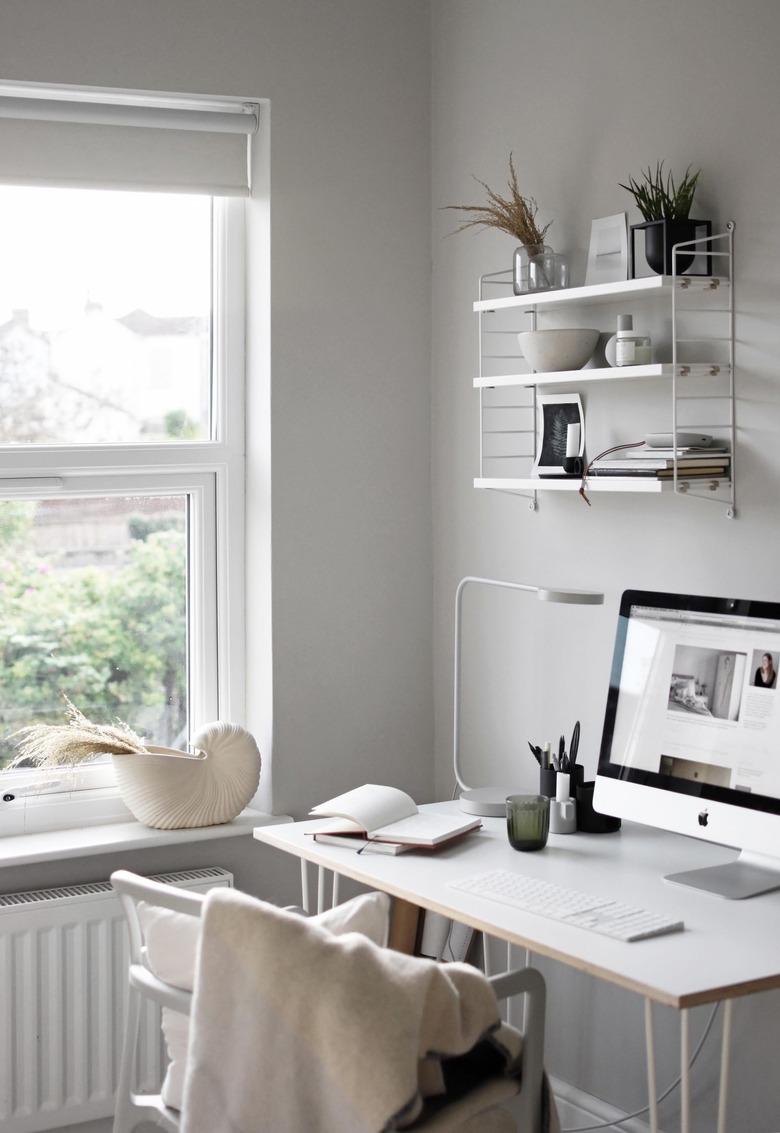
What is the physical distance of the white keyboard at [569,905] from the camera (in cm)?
186

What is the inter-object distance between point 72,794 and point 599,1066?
4.22 feet

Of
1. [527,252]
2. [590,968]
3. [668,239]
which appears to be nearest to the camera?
[590,968]

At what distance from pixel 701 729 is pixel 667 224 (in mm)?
881

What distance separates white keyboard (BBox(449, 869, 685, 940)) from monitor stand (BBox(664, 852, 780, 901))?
0.51 feet

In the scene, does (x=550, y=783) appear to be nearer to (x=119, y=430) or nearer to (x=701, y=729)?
(x=701, y=729)

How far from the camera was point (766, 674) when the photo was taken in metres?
2.08

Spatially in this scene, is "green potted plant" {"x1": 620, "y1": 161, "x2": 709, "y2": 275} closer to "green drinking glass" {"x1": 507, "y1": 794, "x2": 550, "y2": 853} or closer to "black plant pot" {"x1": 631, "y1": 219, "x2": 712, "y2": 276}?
"black plant pot" {"x1": 631, "y1": 219, "x2": 712, "y2": 276}

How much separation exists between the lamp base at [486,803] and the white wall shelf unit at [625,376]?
2.04 feet

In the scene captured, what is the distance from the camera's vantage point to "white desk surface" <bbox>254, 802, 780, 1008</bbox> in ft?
5.59

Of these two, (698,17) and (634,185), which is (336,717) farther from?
(698,17)

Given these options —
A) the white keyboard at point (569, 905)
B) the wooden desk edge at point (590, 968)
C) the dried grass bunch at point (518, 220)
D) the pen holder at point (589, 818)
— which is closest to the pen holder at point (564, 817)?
the pen holder at point (589, 818)

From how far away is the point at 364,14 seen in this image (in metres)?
3.00

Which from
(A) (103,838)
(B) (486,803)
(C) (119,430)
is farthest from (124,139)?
(B) (486,803)

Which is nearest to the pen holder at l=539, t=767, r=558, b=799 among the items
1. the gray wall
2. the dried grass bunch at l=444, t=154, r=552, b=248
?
the gray wall
